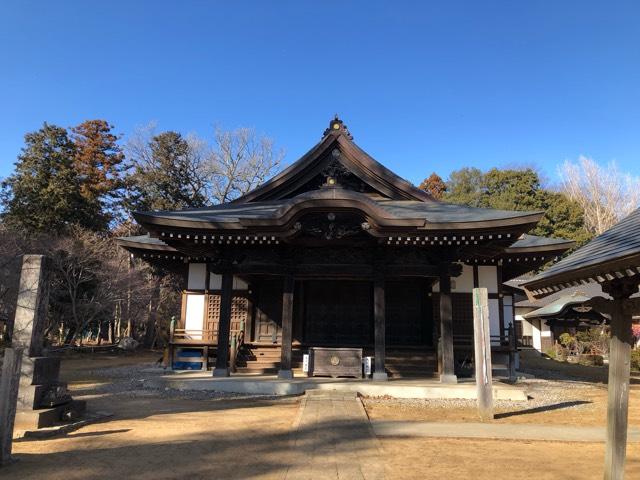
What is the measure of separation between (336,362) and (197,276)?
19.1 feet

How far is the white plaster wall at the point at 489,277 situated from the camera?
1494 cm

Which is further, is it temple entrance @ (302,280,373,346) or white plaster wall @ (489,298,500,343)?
white plaster wall @ (489,298,500,343)

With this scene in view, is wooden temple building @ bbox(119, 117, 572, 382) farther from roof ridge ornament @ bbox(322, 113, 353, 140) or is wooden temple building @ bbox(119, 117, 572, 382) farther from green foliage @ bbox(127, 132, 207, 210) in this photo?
green foliage @ bbox(127, 132, 207, 210)

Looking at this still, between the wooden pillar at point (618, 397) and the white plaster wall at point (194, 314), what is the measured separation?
12.5m

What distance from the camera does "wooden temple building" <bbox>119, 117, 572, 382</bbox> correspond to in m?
11.6

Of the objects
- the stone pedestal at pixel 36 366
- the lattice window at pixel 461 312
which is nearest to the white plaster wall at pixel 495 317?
the lattice window at pixel 461 312

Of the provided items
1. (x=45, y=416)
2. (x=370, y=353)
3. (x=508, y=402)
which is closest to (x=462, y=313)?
(x=370, y=353)

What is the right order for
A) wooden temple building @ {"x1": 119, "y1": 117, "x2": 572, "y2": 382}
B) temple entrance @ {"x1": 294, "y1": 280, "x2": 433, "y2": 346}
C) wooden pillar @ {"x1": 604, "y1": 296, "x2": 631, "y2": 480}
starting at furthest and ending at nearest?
temple entrance @ {"x1": 294, "y1": 280, "x2": 433, "y2": 346}
wooden temple building @ {"x1": 119, "y1": 117, "x2": 572, "y2": 382}
wooden pillar @ {"x1": 604, "y1": 296, "x2": 631, "y2": 480}

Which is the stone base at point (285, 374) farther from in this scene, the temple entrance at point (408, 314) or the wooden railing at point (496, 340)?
the wooden railing at point (496, 340)

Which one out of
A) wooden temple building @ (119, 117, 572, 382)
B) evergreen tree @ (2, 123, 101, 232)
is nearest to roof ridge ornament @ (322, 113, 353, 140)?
wooden temple building @ (119, 117, 572, 382)

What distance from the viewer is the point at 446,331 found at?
40.0 ft

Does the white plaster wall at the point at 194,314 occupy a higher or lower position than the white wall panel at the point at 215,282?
lower

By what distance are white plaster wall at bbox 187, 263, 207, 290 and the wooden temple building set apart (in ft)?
0.11

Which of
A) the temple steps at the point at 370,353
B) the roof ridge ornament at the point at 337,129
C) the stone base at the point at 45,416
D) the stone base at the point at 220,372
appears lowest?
the stone base at the point at 45,416
